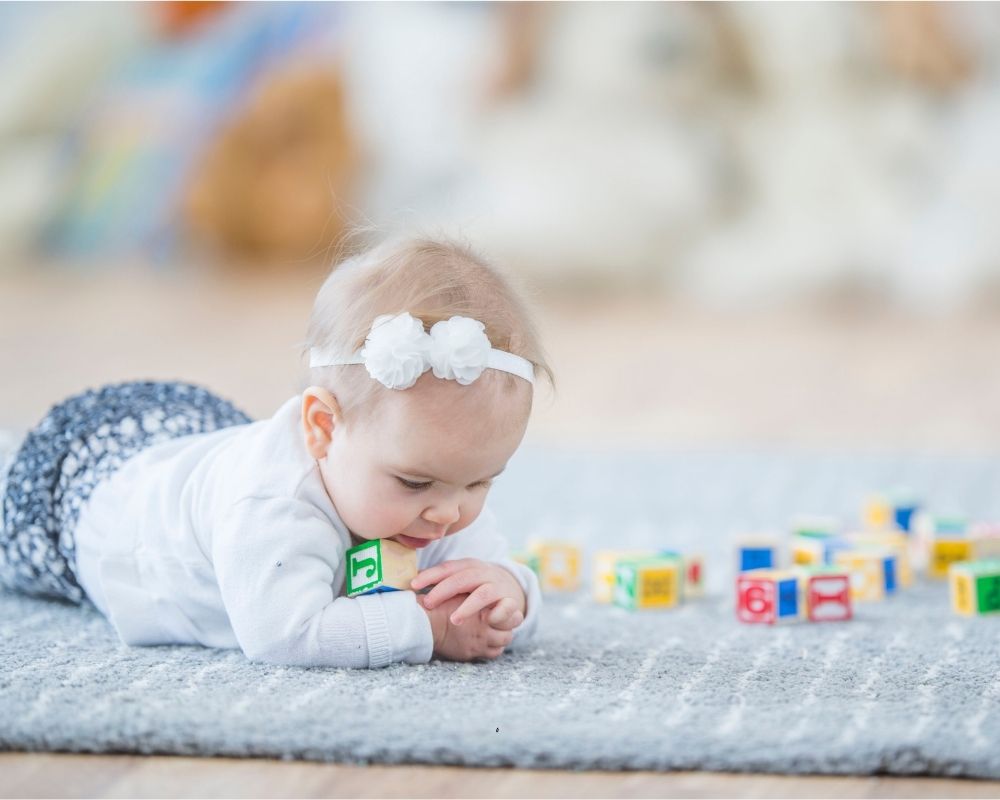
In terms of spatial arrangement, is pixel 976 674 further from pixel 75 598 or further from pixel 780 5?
pixel 780 5

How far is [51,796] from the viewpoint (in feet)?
2.53

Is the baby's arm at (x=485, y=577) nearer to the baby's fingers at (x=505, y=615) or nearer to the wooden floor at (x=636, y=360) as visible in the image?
the baby's fingers at (x=505, y=615)

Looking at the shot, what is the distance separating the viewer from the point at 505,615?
1.04m

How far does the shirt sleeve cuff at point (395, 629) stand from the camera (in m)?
1.00

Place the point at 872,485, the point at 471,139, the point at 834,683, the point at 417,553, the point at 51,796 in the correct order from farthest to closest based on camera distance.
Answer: the point at 471,139, the point at 872,485, the point at 417,553, the point at 834,683, the point at 51,796

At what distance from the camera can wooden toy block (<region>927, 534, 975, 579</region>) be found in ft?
4.74

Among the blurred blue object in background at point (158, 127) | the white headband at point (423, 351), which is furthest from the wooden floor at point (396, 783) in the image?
the blurred blue object in background at point (158, 127)

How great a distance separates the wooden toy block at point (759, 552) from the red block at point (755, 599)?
18cm

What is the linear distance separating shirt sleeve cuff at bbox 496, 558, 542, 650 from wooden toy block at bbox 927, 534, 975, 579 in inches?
21.1

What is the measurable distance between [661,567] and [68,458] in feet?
1.84

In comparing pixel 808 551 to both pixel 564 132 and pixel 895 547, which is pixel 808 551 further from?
pixel 564 132

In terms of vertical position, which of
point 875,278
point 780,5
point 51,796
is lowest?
point 51,796

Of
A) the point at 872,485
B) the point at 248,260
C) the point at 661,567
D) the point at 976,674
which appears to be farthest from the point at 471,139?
the point at 976,674

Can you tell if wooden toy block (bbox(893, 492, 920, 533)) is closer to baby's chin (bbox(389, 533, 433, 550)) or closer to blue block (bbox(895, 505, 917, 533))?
blue block (bbox(895, 505, 917, 533))
